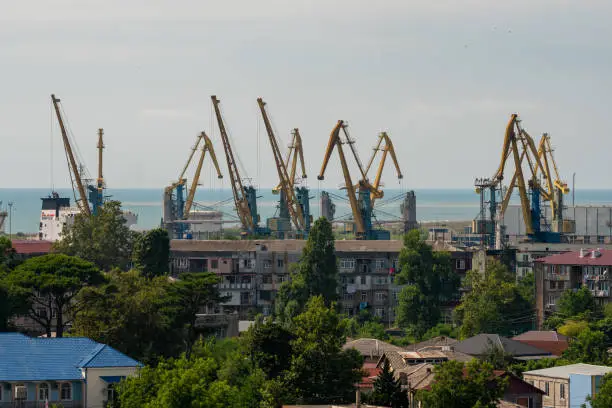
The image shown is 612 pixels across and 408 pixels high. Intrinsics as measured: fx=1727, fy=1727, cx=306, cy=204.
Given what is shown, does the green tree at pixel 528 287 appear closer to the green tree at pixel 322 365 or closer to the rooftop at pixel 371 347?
the rooftop at pixel 371 347

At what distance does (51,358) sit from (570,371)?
19.5 meters

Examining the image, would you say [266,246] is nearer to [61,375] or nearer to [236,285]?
[236,285]

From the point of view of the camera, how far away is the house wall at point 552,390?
62.2 metres

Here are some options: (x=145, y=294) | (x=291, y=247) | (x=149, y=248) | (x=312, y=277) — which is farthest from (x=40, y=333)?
(x=291, y=247)

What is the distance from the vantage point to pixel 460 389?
51.4 m

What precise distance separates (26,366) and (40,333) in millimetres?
13344

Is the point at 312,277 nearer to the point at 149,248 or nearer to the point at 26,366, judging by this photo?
the point at 149,248

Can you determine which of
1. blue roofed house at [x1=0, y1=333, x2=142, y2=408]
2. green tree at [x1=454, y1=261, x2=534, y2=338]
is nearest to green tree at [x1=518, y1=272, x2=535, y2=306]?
green tree at [x1=454, y1=261, x2=534, y2=338]

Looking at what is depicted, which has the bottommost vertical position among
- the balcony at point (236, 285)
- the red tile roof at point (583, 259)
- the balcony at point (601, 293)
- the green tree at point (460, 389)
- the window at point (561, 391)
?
the window at point (561, 391)

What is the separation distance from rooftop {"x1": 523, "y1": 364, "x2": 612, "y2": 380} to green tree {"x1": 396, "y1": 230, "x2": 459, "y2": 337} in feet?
70.8

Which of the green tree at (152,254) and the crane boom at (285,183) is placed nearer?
the green tree at (152,254)

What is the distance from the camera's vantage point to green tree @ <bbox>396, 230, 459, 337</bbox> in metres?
89.1

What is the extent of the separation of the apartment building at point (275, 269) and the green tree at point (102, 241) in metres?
6.54

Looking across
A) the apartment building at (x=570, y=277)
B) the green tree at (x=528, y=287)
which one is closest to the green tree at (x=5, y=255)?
the apartment building at (x=570, y=277)
